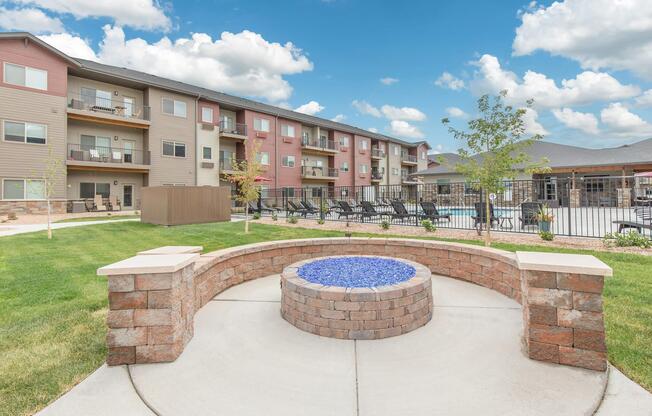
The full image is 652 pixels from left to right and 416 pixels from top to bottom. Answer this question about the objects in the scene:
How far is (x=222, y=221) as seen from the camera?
1648 cm

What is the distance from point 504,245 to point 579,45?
41.9 feet

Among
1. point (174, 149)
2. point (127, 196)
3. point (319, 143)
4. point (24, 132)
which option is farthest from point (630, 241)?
point (319, 143)

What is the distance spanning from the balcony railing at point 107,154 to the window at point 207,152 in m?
4.51

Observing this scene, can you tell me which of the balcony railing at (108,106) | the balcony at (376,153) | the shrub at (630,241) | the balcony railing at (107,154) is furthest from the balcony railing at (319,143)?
the shrub at (630,241)

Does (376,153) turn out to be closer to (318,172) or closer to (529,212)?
(318,172)

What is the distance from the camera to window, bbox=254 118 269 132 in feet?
Answer: 102

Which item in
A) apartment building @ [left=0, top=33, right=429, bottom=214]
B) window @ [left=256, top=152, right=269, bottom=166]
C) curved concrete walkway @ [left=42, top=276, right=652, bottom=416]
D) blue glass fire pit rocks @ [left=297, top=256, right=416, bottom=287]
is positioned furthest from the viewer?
window @ [left=256, top=152, right=269, bottom=166]

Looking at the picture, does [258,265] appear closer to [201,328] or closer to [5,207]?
[201,328]

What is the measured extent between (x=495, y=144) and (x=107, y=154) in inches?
983

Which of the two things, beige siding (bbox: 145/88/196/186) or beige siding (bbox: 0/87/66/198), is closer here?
beige siding (bbox: 0/87/66/198)

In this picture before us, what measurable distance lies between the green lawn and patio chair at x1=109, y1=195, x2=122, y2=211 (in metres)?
16.3

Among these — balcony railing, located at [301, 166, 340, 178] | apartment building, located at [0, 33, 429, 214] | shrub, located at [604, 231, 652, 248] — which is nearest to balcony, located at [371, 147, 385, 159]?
balcony railing, located at [301, 166, 340, 178]

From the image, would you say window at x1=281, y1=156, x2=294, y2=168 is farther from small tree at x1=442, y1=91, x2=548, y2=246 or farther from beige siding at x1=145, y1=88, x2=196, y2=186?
small tree at x1=442, y1=91, x2=548, y2=246

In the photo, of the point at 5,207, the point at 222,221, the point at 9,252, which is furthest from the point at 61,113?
the point at 9,252
